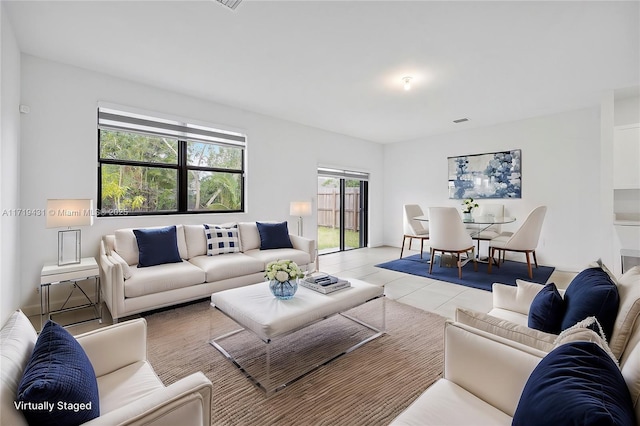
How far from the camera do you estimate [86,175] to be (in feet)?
10.7

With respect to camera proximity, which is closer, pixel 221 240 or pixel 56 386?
pixel 56 386

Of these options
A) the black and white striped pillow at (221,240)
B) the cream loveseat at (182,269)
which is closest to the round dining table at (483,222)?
the cream loveseat at (182,269)

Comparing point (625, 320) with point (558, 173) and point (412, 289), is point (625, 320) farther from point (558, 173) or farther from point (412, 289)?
point (558, 173)

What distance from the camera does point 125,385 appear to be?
4.04 feet

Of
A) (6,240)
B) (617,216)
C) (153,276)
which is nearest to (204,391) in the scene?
(153,276)

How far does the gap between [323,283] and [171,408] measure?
1.68 meters

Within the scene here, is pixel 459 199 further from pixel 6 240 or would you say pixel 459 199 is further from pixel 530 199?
pixel 6 240

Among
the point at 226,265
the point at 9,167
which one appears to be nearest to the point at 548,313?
the point at 226,265

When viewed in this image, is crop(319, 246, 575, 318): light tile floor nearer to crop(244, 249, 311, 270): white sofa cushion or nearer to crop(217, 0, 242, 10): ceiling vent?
crop(244, 249, 311, 270): white sofa cushion

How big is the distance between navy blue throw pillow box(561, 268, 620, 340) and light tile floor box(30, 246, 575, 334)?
5.59 feet

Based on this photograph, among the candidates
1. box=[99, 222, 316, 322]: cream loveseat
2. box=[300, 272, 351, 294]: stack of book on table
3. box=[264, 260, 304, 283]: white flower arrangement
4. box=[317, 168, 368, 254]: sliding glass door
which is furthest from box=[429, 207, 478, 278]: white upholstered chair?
box=[264, 260, 304, 283]: white flower arrangement

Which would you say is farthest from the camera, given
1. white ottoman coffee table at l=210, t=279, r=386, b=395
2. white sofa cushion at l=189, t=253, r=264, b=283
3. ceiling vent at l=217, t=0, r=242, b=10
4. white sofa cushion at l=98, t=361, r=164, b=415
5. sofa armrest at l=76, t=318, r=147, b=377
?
white sofa cushion at l=189, t=253, r=264, b=283

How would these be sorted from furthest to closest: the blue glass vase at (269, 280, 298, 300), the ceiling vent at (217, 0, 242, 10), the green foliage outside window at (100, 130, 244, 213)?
1. the green foliage outside window at (100, 130, 244, 213)
2. the blue glass vase at (269, 280, 298, 300)
3. the ceiling vent at (217, 0, 242, 10)

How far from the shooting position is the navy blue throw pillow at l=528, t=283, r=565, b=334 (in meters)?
1.36
